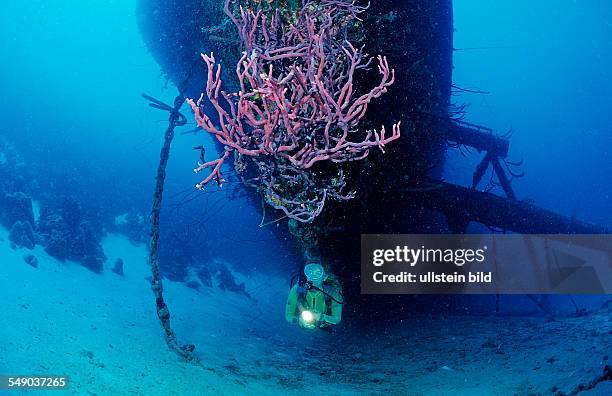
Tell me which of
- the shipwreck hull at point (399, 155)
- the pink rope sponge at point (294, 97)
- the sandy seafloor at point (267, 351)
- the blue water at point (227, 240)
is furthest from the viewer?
the shipwreck hull at point (399, 155)

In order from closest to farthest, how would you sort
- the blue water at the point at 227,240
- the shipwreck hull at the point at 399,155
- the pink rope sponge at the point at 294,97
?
the pink rope sponge at the point at 294,97 → the blue water at the point at 227,240 → the shipwreck hull at the point at 399,155

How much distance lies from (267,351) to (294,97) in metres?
4.60

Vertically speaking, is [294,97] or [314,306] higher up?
[294,97]

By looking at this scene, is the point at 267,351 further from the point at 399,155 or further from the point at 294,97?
the point at 294,97

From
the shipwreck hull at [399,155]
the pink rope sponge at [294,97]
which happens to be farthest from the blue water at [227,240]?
A: the pink rope sponge at [294,97]

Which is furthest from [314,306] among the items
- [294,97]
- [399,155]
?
[294,97]

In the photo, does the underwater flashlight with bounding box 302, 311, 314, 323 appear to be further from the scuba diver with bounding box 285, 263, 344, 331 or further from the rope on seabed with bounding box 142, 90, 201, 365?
the rope on seabed with bounding box 142, 90, 201, 365

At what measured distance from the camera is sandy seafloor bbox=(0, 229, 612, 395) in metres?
3.64

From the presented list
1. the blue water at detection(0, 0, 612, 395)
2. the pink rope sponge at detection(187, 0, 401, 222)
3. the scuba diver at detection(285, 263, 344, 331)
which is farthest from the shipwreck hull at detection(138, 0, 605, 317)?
the blue water at detection(0, 0, 612, 395)

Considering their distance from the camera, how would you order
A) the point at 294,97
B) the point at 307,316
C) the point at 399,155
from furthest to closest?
the point at 399,155
the point at 307,316
the point at 294,97

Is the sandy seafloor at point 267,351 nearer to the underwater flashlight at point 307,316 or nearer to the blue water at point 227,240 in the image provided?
the blue water at point 227,240

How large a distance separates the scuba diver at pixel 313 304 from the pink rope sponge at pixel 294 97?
1.65 metres

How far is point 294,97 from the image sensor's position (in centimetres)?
296

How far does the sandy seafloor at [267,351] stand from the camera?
3.64m
